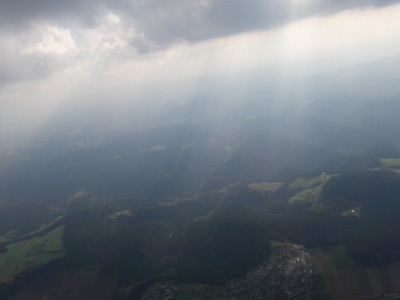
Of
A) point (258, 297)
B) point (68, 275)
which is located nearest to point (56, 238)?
point (68, 275)

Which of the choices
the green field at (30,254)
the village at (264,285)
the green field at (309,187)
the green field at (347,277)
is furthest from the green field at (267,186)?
the green field at (30,254)

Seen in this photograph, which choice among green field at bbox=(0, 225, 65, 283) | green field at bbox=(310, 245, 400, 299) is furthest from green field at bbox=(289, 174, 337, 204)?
green field at bbox=(0, 225, 65, 283)

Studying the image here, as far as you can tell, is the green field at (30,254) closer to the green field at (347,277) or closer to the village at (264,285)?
→ the village at (264,285)

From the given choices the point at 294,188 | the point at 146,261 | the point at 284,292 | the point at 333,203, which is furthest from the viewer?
the point at 294,188

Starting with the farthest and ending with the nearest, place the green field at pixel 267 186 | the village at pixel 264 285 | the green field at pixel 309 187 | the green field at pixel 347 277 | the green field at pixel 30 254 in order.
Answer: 1. the green field at pixel 267 186
2. the green field at pixel 309 187
3. the green field at pixel 30 254
4. the village at pixel 264 285
5. the green field at pixel 347 277

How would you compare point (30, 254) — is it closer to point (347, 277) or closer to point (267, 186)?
point (347, 277)

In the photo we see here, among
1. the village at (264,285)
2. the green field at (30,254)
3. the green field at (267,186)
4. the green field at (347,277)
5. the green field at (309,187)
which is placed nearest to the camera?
the green field at (347,277)

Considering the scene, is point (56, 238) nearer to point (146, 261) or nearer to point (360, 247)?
point (146, 261)

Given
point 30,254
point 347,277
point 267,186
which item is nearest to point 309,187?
point 267,186
